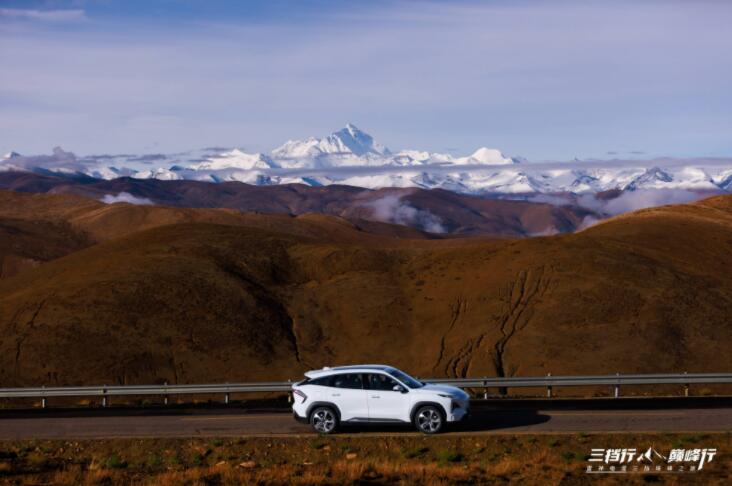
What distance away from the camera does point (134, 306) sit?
192ft

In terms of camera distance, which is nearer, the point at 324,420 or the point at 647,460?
the point at 647,460

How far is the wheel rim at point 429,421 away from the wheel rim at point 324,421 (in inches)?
96.1

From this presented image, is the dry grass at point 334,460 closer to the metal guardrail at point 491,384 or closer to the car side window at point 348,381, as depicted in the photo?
the car side window at point 348,381

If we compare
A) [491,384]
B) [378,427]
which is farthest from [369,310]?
[378,427]

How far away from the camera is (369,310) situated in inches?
2426

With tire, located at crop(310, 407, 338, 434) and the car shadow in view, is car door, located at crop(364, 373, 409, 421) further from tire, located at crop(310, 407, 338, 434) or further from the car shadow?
tire, located at crop(310, 407, 338, 434)

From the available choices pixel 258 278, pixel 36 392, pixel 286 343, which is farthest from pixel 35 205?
pixel 36 392

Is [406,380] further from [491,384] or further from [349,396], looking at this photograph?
[491,384]

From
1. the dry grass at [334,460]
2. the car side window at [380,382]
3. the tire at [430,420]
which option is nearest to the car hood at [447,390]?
the tire at [430,420]

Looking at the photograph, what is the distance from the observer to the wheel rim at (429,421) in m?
23.2

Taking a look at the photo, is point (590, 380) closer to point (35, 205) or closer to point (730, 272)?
point (730, 272)

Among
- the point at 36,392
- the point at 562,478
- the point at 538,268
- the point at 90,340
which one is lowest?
the point at 562,478

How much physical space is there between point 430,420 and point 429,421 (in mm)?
38

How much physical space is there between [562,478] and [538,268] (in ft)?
157
